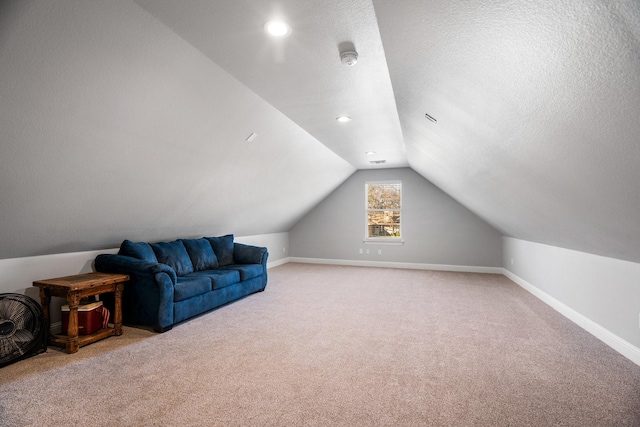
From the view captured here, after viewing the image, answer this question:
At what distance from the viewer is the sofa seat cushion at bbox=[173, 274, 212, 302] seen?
3527 millimetres

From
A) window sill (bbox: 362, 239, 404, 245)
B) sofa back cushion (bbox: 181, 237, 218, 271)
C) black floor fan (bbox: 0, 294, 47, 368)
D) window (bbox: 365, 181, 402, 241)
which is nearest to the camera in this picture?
black floor fan (bbox: 0, 294, 47, 368)

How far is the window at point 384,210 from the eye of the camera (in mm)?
7699

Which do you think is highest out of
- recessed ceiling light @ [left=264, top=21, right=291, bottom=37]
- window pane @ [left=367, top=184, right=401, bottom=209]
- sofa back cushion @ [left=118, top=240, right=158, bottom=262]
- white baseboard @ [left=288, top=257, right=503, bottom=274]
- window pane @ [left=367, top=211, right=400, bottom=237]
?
recessed ceiling light @ [left=264, top=21, right=291, bottom=37]

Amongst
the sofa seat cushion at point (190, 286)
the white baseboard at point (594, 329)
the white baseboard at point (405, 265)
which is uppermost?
the sofa seat cushion at point (190, 286)

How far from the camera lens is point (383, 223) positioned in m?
7.84

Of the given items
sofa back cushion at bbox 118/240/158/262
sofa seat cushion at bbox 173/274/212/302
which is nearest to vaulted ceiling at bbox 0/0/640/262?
sofa back cushion at bbox 118/240/158/262

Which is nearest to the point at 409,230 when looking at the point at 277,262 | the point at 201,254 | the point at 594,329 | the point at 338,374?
the point at 277,262

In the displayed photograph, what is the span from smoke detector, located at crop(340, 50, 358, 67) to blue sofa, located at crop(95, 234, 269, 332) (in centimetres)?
266

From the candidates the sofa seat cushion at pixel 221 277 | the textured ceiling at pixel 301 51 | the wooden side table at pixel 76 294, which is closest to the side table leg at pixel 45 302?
the wooden side table at pixel 76 294

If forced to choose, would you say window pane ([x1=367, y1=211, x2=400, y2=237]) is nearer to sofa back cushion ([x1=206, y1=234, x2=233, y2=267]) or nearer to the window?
the window

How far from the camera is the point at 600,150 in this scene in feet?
Answer: 5.48

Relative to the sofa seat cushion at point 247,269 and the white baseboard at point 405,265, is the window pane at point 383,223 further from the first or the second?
the sofa seat cushion at point 247,269

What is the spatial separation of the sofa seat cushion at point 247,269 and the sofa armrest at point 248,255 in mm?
135

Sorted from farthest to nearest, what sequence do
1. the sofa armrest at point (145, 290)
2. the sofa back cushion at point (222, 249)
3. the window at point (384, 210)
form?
the window at point (384, 210), the sofa back cushion at point (222, 249), the sofa armrest at point (145, 290)
